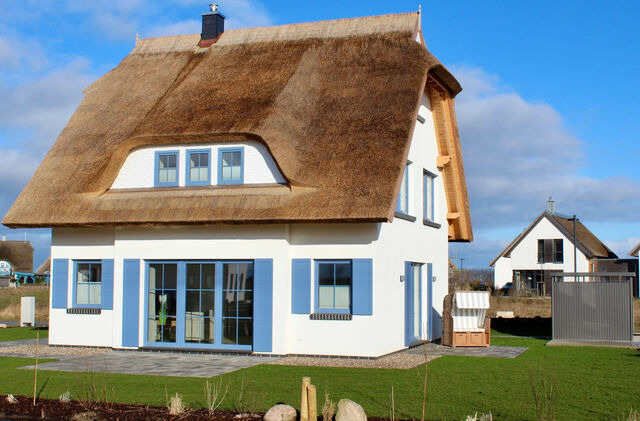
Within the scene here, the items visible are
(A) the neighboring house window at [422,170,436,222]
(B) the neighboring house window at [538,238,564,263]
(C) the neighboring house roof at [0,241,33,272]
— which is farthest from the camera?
(C) the neighboring house roof at [0,241,33,272]

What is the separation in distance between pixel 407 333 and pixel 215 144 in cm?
637

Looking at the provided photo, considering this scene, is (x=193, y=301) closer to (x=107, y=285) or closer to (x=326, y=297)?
(x=107, y=285)

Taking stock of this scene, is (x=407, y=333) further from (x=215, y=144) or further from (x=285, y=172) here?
(x=215, y=144)

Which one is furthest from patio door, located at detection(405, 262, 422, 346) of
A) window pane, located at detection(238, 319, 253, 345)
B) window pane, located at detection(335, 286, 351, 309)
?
window pane, located at detection(238, 319, 253, 345)

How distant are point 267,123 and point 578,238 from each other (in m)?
40.1

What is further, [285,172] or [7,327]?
[7,327]

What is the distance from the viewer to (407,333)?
18016 mm

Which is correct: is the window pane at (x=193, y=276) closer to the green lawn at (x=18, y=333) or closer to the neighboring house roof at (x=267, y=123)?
the neighboring house roof at (x=267, y=123)

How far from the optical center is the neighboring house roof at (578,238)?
169 feet

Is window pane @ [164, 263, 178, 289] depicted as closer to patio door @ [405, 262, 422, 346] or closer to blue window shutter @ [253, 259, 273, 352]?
blue window shutter @ [253, 259, 273, 352]

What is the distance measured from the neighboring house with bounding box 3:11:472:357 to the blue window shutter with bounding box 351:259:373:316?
30 mm

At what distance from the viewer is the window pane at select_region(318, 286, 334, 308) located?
16297 mm

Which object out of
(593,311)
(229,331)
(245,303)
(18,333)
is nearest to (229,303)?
(245,303)

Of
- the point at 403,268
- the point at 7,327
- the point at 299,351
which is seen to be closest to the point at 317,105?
the point at 403,268
